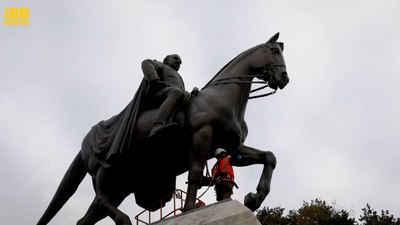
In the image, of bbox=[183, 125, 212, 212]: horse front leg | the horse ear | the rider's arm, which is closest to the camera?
bbox=[183, 125, 212, 212]: horse front leg

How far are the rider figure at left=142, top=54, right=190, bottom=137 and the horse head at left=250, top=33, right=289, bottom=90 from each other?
1.27 meters

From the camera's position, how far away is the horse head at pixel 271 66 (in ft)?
32.3

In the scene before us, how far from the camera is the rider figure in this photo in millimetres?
9328

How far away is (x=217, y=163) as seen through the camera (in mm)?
9375

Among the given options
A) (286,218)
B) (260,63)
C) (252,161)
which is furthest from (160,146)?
(286,218)

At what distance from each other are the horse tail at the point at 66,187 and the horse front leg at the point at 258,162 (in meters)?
2.93

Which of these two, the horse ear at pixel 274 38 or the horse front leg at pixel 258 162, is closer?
the horse front leg at pixel 258 162

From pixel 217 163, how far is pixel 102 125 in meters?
2.54

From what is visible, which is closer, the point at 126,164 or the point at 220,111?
the point at 220,111

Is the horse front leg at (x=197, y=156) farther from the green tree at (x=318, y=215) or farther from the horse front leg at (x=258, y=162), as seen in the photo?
the green tree at (x=318, y=215)

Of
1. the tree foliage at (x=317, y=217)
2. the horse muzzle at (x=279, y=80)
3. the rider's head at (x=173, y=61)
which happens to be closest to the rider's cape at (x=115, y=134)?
the rider's head at (x=173, y=61)

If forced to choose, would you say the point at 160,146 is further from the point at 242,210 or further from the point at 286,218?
the point at 286,218

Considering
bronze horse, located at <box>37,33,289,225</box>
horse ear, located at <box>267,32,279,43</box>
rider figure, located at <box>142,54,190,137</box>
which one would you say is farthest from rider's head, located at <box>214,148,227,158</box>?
horse ear, located at <box>267,32,279,43</box>

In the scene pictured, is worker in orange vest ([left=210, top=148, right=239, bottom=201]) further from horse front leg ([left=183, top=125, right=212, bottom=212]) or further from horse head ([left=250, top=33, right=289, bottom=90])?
horse head ([left=250, top=33, right=289, bottom=90])
